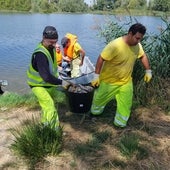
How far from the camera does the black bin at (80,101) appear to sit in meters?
5.62

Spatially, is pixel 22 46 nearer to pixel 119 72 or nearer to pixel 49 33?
pixel 119 72

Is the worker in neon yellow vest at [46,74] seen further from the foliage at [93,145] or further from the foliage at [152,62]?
the foliage at [152,62]

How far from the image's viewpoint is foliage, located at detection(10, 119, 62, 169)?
14.4 ft

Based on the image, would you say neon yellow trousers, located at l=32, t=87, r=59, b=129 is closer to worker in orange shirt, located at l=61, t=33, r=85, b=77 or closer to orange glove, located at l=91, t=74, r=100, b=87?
orange glove, located at l=91, t=74, r=100, b=87

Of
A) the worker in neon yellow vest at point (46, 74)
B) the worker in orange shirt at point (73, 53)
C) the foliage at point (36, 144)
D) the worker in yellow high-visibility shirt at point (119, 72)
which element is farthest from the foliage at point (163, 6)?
the foliage at point (36, 144)

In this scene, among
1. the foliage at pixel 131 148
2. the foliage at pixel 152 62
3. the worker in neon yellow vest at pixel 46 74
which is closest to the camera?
the foliage at pixel 131 148

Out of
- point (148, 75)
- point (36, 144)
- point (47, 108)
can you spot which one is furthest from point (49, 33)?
point (148, 75)

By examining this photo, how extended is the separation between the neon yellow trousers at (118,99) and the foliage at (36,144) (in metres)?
1.27

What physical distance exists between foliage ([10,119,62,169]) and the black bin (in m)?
1.16

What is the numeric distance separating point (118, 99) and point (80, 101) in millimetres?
624

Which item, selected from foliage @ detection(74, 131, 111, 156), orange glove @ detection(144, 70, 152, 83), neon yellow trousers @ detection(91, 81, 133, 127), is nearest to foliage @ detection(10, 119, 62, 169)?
foliage @ detection(74, 131, 111, 156)

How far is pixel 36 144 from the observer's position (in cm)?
440

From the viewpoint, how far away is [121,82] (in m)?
5.53

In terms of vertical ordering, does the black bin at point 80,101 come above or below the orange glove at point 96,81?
below
